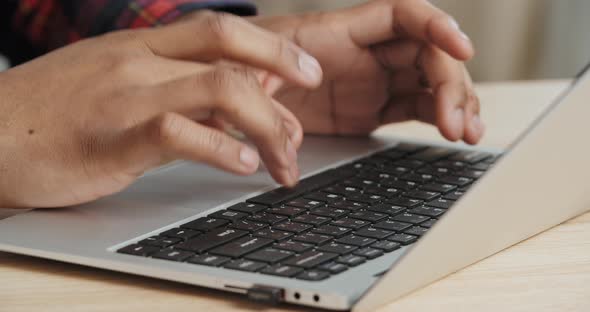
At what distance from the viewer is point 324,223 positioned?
0.62 meters

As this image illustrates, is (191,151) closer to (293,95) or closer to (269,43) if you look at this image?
(269,43)

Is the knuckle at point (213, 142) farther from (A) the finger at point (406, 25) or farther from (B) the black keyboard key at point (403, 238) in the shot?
(A) the finger at point (406, 25)

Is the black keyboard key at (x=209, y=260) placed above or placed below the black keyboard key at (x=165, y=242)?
below

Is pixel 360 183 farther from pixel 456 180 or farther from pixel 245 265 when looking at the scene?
pixel 245 265

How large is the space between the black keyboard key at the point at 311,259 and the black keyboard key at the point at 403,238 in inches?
2.2

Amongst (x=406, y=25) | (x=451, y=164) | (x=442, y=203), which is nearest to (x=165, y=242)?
(x=442, y=203)

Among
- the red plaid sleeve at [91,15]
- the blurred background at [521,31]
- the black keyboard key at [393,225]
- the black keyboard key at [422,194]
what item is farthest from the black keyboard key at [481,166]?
the blurred background at [521,31]

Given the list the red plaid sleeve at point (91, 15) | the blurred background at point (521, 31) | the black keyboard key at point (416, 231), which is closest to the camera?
the black keyboard key at point (416, 231)

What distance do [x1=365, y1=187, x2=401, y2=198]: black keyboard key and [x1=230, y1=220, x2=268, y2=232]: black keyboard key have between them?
12 centimetres

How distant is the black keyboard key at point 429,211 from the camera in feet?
2.10

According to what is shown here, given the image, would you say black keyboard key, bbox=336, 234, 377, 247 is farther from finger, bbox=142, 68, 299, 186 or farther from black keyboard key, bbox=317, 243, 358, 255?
finger, bbox=142, 68, 299, 186

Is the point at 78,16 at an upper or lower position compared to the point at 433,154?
upper

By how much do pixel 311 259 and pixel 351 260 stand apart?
0.08 feet

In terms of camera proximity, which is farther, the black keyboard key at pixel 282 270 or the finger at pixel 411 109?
the finger at pixel 411 109
